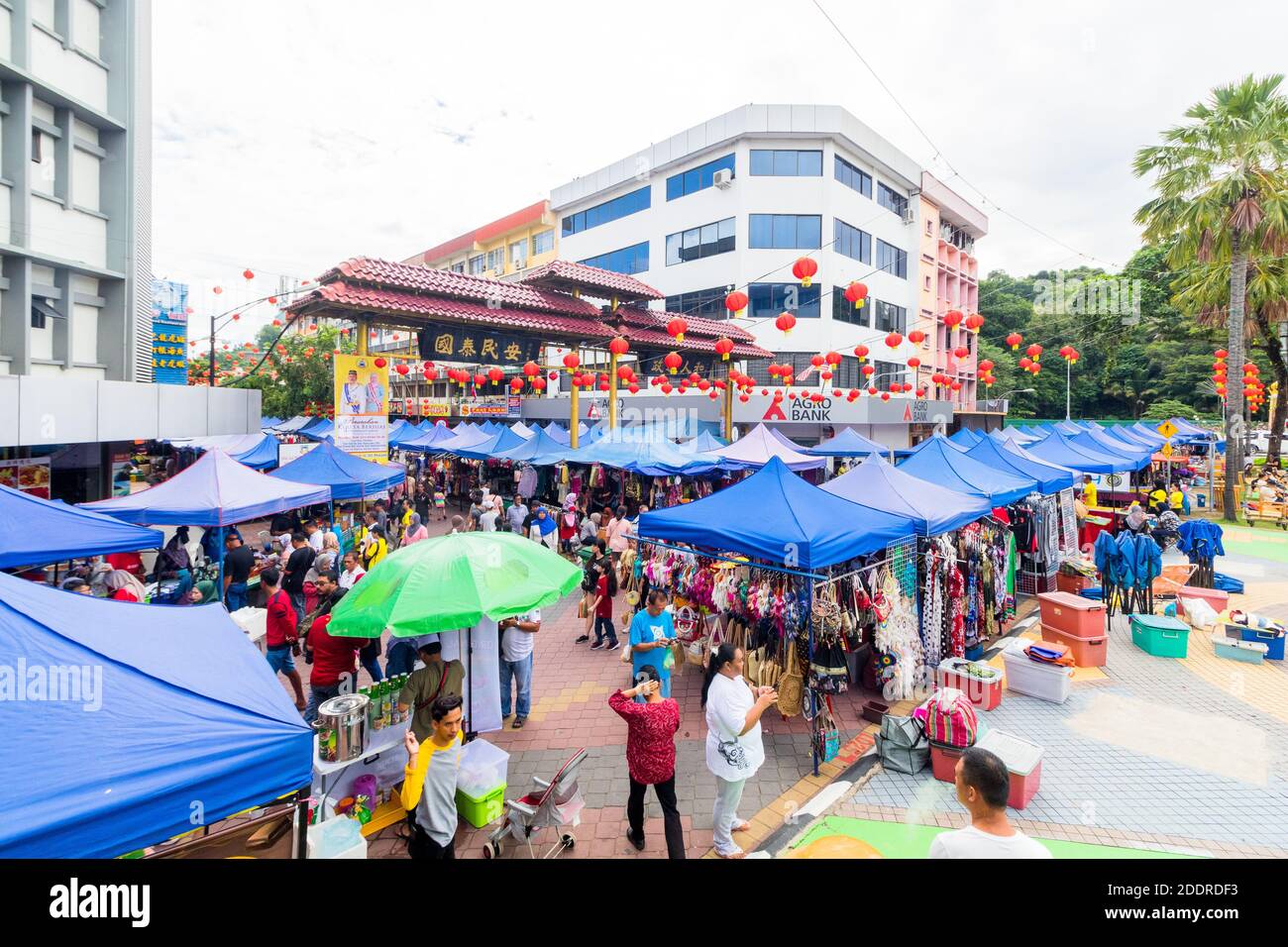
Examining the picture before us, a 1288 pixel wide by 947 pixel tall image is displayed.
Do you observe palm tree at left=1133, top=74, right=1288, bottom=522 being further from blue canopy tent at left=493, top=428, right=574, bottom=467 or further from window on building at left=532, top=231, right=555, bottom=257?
window on building at left=532, top=231, right=555, bottom=257

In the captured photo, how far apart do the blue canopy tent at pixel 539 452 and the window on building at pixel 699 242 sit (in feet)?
47.3

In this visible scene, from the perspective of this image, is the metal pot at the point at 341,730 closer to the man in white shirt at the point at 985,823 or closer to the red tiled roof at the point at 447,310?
the man in white shirt at the point at 985,823

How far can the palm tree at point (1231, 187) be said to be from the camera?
16922 mm

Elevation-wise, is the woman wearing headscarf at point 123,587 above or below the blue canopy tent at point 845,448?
below

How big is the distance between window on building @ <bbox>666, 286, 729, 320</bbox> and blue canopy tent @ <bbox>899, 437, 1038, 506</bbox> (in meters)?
18.4

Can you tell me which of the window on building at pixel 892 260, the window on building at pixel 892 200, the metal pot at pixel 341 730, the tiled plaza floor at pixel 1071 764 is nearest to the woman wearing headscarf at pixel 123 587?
the metal pot at pixel 341 730

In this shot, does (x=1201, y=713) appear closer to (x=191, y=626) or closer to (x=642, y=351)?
(x=191, y=626)

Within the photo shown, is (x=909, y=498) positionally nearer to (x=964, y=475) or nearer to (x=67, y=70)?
(x=964, y=475)

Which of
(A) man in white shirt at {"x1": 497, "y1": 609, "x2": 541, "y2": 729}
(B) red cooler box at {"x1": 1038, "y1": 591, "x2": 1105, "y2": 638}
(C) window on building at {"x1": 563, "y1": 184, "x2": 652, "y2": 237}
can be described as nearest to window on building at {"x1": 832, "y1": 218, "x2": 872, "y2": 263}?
(C) window on building at {"x1": 563, "y1": 184, "x2": 652, "y2": 237}

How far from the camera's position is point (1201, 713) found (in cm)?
667

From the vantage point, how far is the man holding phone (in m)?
5.95

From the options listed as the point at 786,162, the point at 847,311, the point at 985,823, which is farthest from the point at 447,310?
the point at 847,311

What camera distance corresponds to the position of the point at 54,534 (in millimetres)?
6680

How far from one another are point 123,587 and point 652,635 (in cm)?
710
